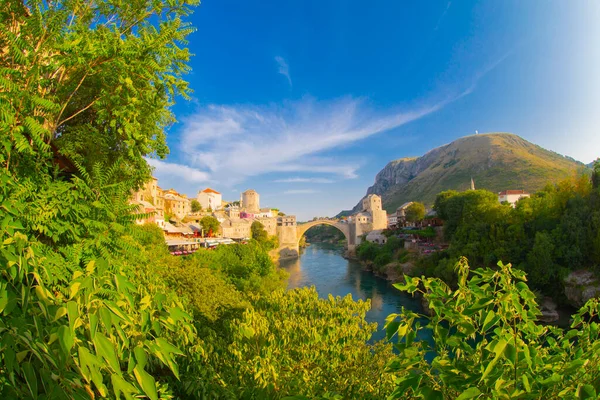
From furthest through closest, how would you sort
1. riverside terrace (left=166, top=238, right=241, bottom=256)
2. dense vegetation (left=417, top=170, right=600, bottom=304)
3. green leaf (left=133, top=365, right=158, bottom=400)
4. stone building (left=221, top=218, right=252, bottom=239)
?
stone building (left=221, top=218, right=252, bottom=239)
riverside terrace (left=166, top=238, right=241, bottom=256)
dense vegetation (left=417, top=170, right=600, bottom=304)
green leaf (left=133, top=365, right=158, bottom=400)

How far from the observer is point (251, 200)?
297 ft

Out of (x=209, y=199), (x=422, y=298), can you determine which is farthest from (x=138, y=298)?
(x=209, y=199)

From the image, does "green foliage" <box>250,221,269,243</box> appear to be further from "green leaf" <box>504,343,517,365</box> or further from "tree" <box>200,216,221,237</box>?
"green leaf" <box>504,343,517,365</box>

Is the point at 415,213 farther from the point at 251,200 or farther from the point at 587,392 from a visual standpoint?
the point at 587,392

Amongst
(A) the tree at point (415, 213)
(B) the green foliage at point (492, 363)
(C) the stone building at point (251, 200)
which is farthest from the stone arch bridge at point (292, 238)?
(B) the green foliage at point (492, 363)

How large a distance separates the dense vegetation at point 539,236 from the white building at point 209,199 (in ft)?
205

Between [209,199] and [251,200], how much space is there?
494 inches

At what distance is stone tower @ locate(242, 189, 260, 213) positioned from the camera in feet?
294

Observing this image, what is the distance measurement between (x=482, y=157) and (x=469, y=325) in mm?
127444

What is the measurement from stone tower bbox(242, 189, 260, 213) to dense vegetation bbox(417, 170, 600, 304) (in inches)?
2496

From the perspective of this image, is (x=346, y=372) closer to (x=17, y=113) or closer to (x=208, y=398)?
(x=208, y=398)

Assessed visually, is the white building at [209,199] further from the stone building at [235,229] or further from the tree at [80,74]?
the tree at [80,74]

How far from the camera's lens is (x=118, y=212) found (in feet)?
14.3

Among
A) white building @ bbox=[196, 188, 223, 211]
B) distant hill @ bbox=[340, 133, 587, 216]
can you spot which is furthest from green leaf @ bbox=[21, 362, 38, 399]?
white building @ bbox=[196, 188, 223, 211]
